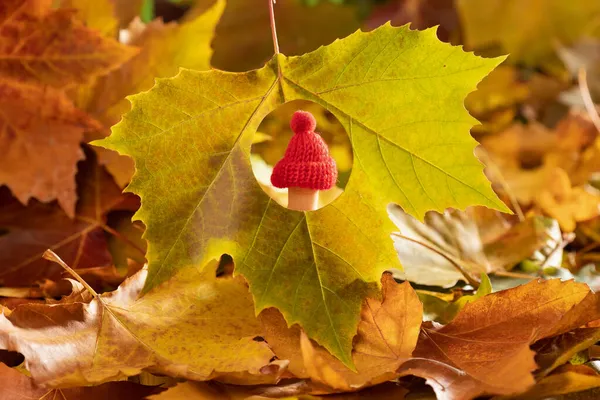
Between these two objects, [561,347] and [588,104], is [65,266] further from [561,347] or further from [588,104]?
[588,104]

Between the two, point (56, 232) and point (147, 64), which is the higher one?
point (147, 64)

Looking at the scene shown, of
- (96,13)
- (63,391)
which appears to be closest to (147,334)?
(63,391)

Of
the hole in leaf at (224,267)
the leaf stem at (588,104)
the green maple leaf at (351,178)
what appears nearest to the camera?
the green maple leaf at (351,178)

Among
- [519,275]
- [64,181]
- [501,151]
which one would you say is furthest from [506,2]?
[64,181]

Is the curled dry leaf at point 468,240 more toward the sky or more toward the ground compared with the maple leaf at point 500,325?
more toward the sky

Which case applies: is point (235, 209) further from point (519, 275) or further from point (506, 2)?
point (506, 2)

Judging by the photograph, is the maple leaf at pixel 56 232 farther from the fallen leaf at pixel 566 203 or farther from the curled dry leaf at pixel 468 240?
the fallen leaf at pixel 566 203

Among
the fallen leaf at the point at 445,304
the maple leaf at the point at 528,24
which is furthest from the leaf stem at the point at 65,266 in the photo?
the maple leaf at the point at 528,24

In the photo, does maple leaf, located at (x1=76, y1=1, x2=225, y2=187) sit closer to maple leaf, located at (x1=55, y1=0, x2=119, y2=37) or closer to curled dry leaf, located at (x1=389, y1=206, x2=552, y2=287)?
maple leaf, located at (x1=55, y1=0, x2=119, y2=37)
